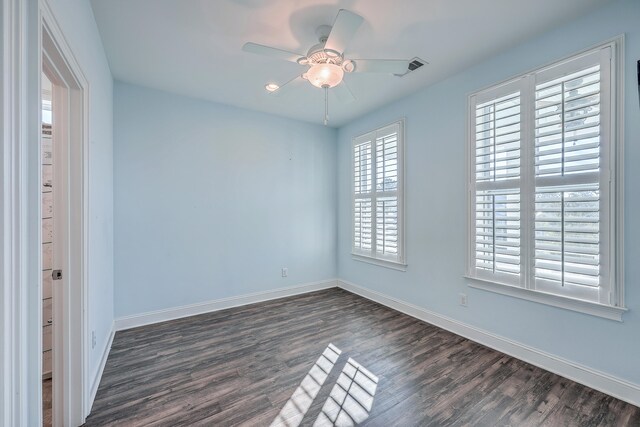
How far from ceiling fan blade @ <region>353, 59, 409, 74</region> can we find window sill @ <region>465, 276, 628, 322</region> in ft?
6.57

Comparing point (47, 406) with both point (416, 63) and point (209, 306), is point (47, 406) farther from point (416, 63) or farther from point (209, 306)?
point (416, 63)

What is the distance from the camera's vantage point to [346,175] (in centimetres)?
436

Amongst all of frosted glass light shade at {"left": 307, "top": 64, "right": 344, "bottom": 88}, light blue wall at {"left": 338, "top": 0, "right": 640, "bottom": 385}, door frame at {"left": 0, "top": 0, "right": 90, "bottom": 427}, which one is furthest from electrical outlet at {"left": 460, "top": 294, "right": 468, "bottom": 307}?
door frame at {"left": 0, "top": 0, "right": 90, "bottom": 427}

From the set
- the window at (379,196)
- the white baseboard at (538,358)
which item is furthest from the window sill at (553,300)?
the window at (379,196)

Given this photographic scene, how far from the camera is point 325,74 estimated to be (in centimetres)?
193

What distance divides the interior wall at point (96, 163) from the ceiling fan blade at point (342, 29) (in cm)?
136

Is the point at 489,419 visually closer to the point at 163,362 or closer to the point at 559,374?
the point at 559,374

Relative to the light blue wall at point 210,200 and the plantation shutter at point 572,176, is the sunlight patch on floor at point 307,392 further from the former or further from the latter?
the plantation shutter at point 572,176

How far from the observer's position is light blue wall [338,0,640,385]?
1.78m

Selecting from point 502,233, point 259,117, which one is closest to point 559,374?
point 502,233

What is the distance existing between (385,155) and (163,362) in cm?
326

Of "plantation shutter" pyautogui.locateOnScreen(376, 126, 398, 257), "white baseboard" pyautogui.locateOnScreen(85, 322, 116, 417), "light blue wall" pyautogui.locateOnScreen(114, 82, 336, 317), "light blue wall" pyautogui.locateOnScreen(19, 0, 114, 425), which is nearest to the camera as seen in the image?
"light blue wall" pyautogui.locateOnScreen(19, 0, 114, 425)

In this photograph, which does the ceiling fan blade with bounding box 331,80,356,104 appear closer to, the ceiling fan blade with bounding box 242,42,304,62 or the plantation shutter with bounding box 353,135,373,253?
the ceiling fan blade with bounding box 242,42,304,62

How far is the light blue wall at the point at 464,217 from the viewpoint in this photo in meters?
1.78
